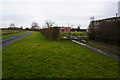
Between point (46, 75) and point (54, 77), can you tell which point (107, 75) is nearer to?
point (54, 77)

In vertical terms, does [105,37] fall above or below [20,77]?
above

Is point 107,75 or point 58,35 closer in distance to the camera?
point 107,75

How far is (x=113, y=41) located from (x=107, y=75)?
6370mm

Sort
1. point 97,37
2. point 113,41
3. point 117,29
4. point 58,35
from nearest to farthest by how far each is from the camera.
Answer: point 117,29 → point 113,41 → point 97,37 → point 58,35

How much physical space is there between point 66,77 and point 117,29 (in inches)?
271

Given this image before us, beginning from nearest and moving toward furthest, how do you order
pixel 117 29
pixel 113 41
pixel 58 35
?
pixel 117 29 → pixel 113 41 → pixel 58 35

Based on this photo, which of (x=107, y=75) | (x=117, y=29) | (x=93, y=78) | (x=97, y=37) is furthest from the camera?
(x=97, y=37)

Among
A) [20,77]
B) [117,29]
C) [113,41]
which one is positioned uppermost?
[117,29]

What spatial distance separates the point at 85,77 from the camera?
2855 mm

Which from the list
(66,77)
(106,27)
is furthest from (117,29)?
(66,77)

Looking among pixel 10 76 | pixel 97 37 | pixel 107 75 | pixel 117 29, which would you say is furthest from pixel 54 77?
pixel 97 37

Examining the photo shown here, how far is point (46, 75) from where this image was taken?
2986mm

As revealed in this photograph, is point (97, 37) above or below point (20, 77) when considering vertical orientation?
above

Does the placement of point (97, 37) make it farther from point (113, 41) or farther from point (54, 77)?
point (54, 77)
